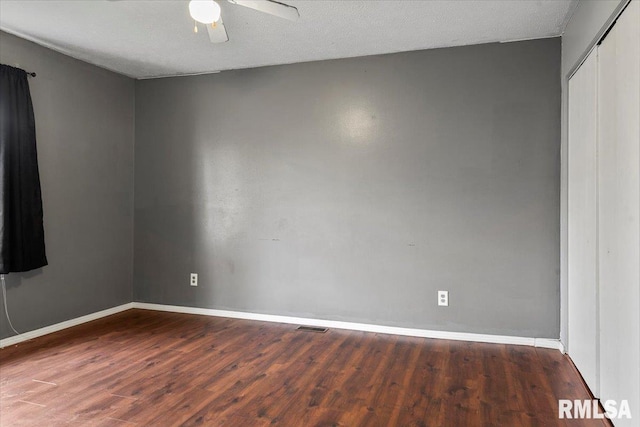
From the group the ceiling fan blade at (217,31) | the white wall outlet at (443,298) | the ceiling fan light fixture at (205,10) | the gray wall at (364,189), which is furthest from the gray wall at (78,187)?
the white wall outlet at (443,298)

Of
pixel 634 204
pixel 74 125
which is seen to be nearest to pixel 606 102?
pixel 634 204

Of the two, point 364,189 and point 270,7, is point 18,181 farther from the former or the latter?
point 364,189

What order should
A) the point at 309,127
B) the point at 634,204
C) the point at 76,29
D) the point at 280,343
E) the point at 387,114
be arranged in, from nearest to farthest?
the point at 634,204 → the point at 76,29 → the point at 280,343 → the point at 387,114 → the point at 309,127

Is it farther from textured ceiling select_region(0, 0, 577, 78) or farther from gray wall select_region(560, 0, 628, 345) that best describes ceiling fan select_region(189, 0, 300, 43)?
gray wall select_region(560, 0, 628, 345)

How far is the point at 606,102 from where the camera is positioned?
7.08 ft

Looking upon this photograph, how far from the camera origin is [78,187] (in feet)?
12.5

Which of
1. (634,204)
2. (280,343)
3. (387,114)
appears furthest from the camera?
(387,114)

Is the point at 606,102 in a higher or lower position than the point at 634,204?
higher

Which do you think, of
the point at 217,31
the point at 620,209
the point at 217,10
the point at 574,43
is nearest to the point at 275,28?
the point at 217,31

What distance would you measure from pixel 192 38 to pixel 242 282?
2.34 meters

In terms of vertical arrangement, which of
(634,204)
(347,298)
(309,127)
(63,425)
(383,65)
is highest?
(383,65)

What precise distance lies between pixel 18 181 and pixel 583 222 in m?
4.27

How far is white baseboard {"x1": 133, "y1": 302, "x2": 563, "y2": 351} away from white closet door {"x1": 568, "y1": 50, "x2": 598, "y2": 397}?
1.17 ft

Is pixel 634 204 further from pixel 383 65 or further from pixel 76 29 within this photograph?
pixel 76 29
